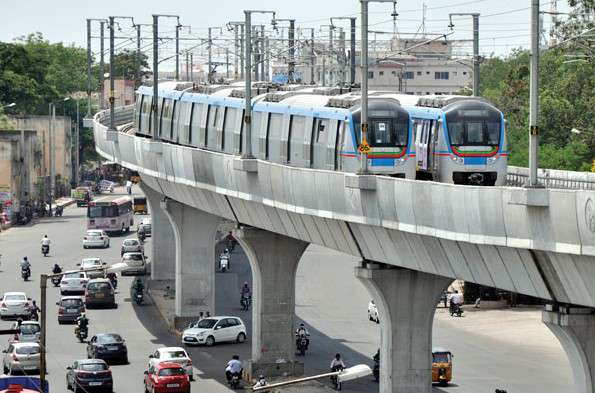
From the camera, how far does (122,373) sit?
64.5 metres

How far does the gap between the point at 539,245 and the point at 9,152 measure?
360ft

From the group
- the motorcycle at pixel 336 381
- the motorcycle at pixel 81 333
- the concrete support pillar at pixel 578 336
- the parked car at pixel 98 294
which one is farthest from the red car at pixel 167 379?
the parked car at pixel 98 294

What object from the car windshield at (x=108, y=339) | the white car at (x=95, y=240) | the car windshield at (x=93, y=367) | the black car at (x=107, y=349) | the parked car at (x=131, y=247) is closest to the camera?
the car windshield at (x=93, y=367)

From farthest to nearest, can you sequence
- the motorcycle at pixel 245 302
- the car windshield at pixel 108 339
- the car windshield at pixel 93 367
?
1. the motorcycle at pixel 245 302
2. the car windshield at pixel 108 339
3. the car windshield at pixel 93 367

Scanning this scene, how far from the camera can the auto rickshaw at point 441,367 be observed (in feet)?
203

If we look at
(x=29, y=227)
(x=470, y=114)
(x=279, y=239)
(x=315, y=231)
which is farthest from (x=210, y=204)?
(x=29, y=227)

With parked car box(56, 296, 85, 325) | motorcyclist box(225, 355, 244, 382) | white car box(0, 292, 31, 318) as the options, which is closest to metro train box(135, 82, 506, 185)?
motorcyclist box(225, 355, 244, 382)

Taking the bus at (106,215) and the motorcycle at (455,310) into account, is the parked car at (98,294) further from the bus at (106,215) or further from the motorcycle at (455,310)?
the bus at (106,215)

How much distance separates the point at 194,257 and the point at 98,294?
17.6 ft

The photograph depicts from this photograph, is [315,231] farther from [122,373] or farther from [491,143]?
[122,373]

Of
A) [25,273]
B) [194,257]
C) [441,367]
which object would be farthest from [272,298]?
[25,273]

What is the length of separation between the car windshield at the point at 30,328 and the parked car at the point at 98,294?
16.0m

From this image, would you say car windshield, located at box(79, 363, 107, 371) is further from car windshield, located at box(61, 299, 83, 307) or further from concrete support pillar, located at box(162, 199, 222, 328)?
concrete support pillar, located at box(162, 199, 222, 328)

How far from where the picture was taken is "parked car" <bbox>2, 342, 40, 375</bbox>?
60781mm
